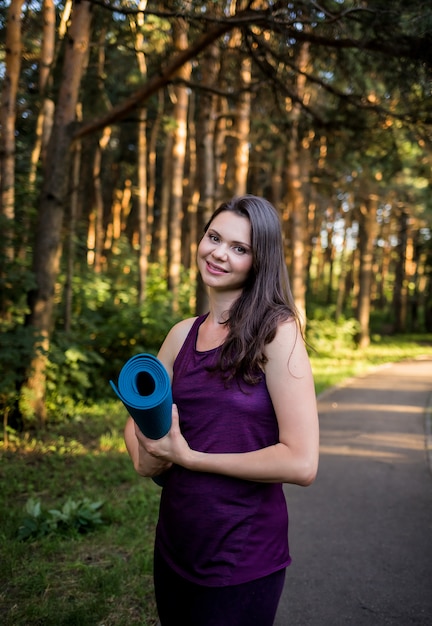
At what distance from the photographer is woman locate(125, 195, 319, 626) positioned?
1754 mm

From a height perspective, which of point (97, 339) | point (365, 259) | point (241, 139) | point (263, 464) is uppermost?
point (241, 139)

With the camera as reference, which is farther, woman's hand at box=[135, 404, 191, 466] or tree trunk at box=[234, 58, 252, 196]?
tree trunk at box=[234, 58, 252, 196]

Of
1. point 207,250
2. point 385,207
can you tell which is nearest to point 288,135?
point 207,250

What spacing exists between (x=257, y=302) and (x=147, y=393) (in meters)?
0.51

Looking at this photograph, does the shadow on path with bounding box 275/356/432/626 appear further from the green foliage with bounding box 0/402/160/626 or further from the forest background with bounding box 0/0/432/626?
the forest background with bounding box 0/0/432/626

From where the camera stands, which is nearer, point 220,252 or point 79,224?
point 220,252

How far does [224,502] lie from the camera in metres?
1.80

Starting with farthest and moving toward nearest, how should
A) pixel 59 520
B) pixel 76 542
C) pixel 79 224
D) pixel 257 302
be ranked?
pixel 79 224 → pixel 59 520 → pixel 76 542 → pixel 257 302

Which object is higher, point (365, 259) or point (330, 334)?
point (365, 259)

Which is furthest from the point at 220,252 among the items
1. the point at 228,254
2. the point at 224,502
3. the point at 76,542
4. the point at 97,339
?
the point at 97,339

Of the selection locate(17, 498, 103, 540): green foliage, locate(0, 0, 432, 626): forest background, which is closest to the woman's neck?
locate(0, 0, 432, 626): forest background

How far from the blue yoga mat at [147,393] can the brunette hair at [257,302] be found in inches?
11.0

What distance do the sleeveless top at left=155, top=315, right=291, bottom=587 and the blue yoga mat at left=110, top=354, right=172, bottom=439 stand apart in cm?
19

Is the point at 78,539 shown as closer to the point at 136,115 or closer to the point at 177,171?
the point at 136,115
